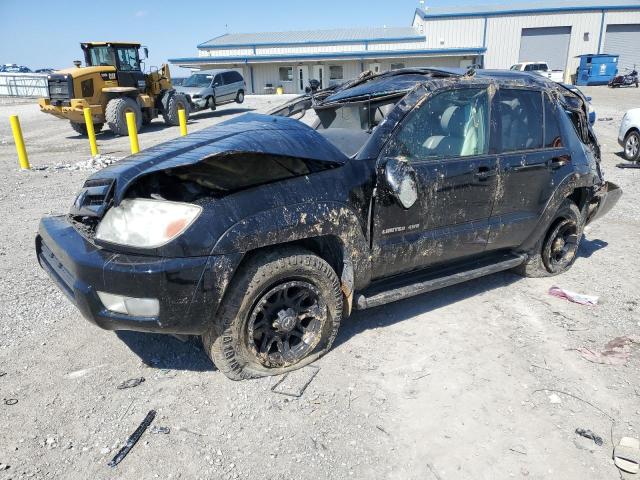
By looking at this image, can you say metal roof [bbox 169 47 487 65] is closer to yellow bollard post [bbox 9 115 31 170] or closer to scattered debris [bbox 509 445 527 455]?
yellow bollard post [bbox 9 115 31 170]

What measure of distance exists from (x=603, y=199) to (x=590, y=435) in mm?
3111

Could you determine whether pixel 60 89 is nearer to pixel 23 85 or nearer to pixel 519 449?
pixel 519 449

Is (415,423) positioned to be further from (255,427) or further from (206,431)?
(206,431)

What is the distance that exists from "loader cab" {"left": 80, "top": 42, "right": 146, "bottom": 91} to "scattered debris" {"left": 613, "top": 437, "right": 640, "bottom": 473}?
670 inches

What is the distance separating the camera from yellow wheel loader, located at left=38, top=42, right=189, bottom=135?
15.1 metres

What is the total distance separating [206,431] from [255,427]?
0.26 meters

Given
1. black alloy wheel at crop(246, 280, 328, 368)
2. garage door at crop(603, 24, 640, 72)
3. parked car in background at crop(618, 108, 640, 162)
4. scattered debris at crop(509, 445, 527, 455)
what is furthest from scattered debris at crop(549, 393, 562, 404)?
garage door at crop(603, 24, 640, 72)

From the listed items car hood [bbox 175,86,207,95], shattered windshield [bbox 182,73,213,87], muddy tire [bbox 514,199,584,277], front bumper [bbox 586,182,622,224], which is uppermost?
shattered windshield [bbox 182,73,213,87]

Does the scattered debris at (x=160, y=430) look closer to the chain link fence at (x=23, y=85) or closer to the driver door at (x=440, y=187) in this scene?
the driver door at (x=440, y=187)

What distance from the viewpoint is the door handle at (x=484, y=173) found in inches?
147

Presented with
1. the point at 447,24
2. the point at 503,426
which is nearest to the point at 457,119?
the point at 503,426

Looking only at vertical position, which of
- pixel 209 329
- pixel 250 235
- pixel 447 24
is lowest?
pixel 209 329

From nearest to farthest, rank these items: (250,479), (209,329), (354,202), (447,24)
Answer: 1. (250,479)
2. (209,329)
3. (354,202)
4. (447,24)

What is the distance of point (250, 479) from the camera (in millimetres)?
2355
